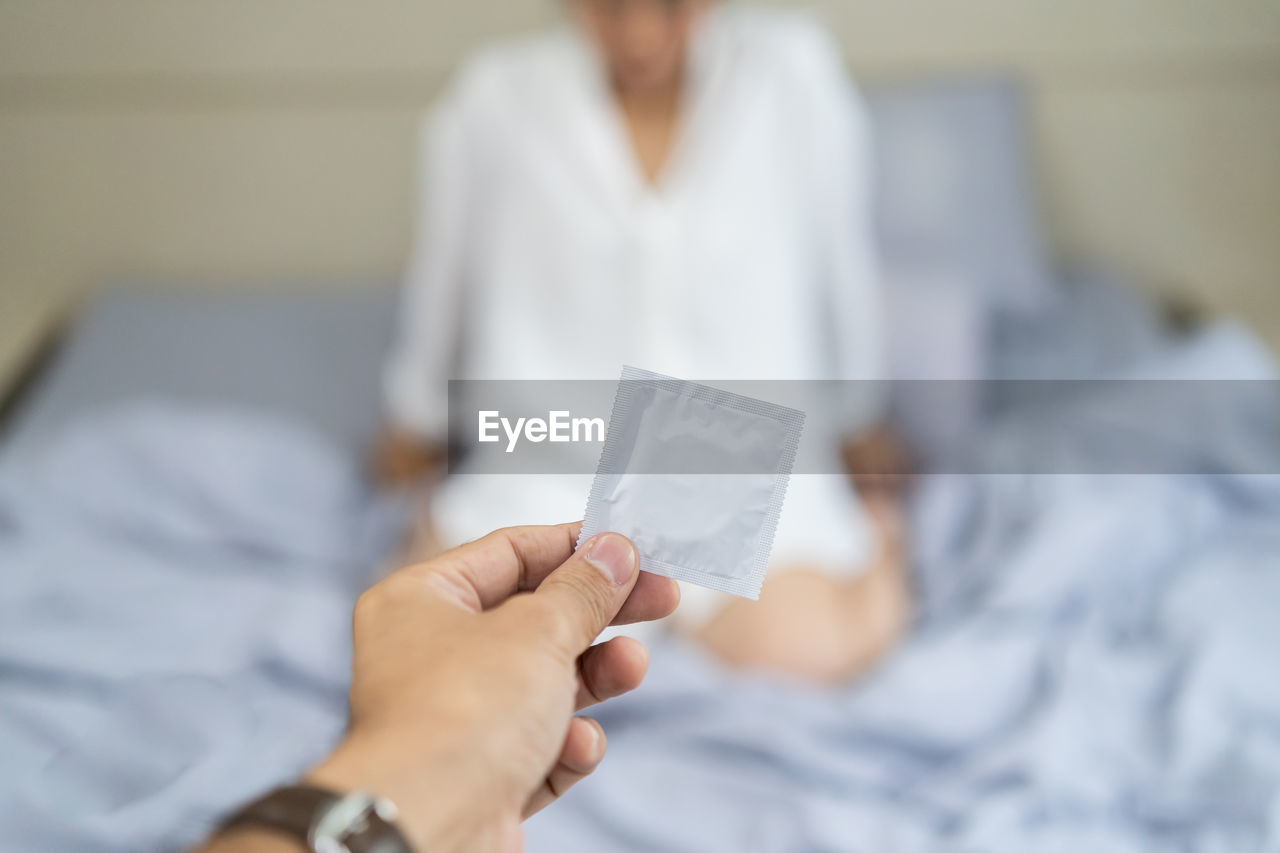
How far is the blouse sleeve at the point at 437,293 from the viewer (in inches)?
47.1

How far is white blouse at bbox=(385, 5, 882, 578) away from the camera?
3.65ft

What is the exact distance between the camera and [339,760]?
0.37 metres

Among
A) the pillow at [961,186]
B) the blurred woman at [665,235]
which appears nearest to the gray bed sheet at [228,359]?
the blurred woman at [665,235]

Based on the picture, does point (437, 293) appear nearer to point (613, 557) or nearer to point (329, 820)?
point (613, 557)

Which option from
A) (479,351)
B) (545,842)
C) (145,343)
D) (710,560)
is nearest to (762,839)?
(545,842)

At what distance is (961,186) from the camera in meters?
1.52

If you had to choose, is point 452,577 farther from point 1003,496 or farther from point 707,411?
point 1003,496

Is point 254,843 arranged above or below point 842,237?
below

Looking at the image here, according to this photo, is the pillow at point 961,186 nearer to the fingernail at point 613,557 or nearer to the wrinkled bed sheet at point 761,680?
the wrinkled bed sheet at point 761,680

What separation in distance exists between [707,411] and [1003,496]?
75 cm

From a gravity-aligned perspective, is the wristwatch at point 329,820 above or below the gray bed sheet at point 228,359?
above

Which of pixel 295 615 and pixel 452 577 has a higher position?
pixel 452 577

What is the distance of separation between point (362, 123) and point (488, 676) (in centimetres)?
147

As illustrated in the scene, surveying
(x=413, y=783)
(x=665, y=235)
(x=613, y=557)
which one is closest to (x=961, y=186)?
(x=665, y=235)
